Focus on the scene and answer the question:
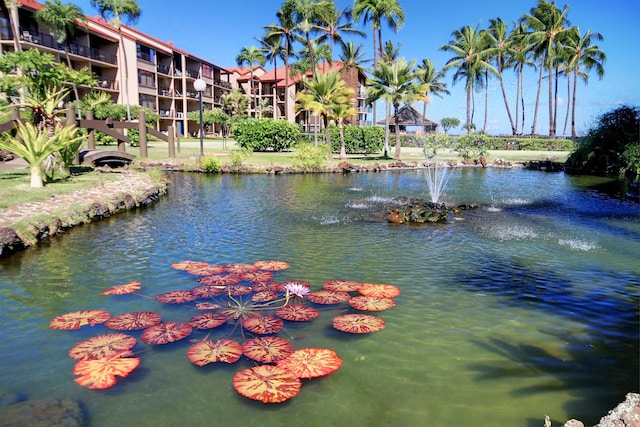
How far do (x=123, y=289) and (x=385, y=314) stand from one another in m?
3.90

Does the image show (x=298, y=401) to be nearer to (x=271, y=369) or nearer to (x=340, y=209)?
(x=271, y=369)

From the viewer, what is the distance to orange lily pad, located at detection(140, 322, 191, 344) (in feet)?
16.5

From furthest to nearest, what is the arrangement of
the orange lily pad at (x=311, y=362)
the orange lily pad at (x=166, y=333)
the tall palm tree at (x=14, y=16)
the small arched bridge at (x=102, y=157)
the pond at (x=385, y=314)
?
the tall palm tree at (x=14, y=16)
the small arched bridge at (x=102, y=157)
the orange lily pad at (x=166, y=333)
the orange lily pad at (x=311, y=362)
the pond at (x=385, y=314)

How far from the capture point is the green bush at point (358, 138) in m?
38.2

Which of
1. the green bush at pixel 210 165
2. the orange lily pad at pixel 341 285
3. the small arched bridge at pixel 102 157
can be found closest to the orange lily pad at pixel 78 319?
the orange lily pad at pixel 341 285

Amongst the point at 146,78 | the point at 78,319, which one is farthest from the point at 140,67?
the point at 78,319

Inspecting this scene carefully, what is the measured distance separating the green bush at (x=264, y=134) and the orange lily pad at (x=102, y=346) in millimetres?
29334

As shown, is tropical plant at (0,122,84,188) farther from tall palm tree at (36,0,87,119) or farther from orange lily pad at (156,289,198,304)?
tall palm tree at (36,0,87,119)

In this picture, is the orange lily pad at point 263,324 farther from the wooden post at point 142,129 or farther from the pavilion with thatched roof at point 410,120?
the pavilion with thatched roof at point 410,120

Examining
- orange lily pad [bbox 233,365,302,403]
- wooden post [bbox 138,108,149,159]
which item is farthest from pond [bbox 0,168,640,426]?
wooden post [bbox 138,108,149,159]

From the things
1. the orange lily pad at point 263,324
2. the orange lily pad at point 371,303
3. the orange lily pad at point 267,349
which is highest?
the orange lily pad at point 371,303

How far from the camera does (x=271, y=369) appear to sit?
4430mm

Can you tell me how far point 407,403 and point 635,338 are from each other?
3.26 meters

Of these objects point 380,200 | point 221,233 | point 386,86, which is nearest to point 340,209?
point 380,200
